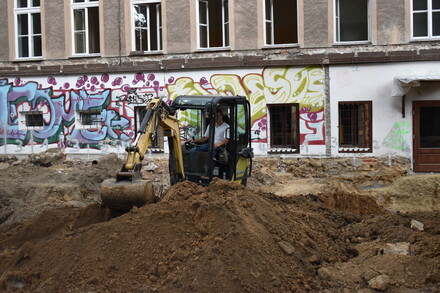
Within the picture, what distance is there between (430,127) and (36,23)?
14389 millimetres

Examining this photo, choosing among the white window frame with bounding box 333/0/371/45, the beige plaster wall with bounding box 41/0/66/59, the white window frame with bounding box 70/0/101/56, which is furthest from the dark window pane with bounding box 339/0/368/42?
the beige plaster wall with bounding box 41/0/66/59

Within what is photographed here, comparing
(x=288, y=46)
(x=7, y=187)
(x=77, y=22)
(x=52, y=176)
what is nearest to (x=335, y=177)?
(x=288, y=46)

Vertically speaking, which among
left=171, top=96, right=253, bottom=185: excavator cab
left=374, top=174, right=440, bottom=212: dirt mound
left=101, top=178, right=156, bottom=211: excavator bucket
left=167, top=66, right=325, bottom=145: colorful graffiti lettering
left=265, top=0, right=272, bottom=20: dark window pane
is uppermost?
left=265, top=0, right=272, bottom=20: dark window pane

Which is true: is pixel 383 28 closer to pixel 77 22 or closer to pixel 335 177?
pixel 335 177

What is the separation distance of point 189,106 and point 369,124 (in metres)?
9.01

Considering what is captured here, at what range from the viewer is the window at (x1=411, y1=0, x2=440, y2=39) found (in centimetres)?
1711

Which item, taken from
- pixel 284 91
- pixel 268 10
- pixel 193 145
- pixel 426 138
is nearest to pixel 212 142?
pixel 193 145

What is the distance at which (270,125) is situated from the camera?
59.6 ft

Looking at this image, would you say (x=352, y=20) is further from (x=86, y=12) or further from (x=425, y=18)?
(x=86, y=12)

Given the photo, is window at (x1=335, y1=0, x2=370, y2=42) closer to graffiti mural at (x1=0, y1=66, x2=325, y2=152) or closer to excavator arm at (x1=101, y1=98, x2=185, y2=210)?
graffiti mural at (x1=0, y1=66, x2=325, y2=152)

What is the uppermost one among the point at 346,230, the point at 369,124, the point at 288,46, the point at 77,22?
the point at 77,22

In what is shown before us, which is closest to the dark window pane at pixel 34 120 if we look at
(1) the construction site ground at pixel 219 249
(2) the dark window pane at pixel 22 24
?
(2) the dark window pane at pixel 22 24

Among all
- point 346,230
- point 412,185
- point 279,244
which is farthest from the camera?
point 412,185

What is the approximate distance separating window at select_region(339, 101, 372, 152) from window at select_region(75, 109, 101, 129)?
853 centimetres
